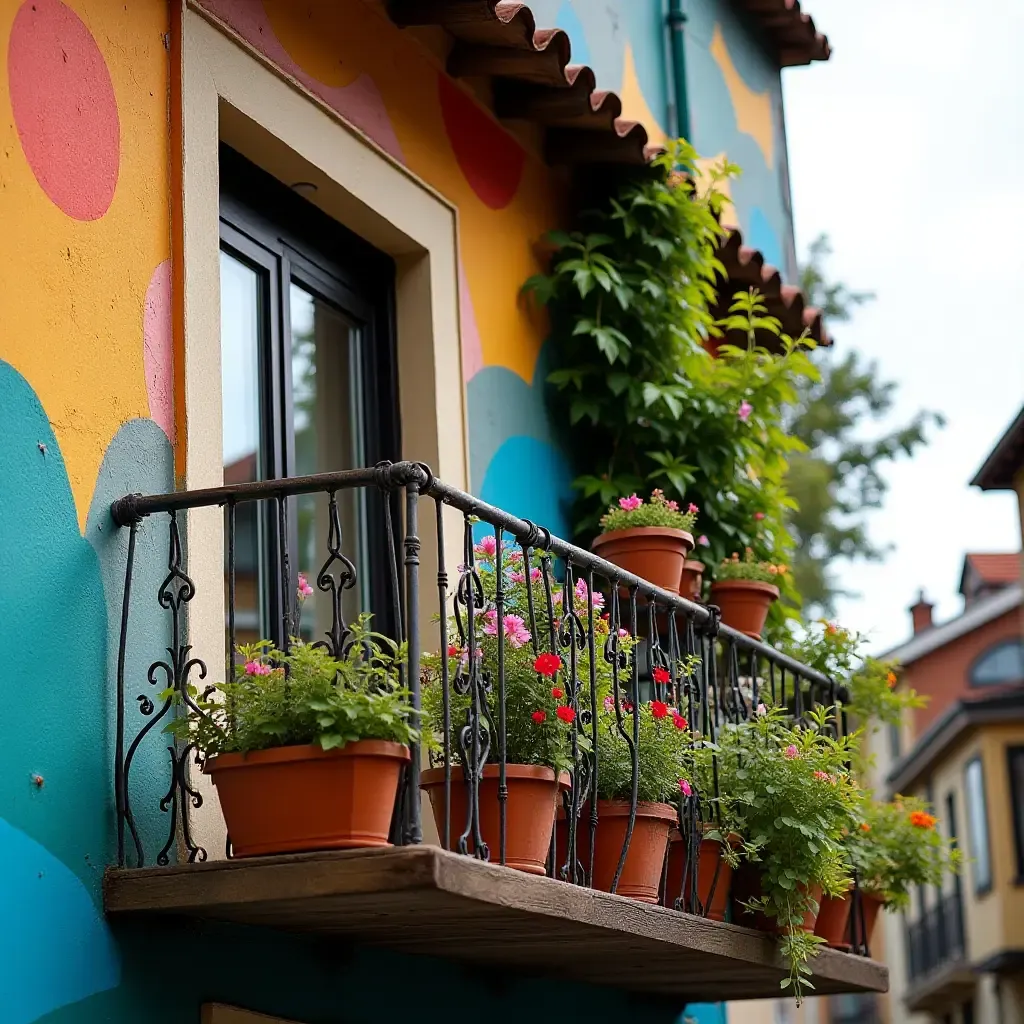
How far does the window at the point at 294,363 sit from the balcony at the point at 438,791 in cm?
6

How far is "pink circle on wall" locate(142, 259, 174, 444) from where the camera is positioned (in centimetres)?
554

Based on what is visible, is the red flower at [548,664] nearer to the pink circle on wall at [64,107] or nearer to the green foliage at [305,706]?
the green foliage at [305,706]

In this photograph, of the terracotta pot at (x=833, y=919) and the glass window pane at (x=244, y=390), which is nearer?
the glass window pane at (x=244, y=390)

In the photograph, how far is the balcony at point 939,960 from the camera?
3212 cm

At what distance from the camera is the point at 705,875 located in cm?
672

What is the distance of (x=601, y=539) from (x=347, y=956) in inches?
86.9

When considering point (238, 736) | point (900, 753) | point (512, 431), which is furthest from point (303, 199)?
point (900, 753)

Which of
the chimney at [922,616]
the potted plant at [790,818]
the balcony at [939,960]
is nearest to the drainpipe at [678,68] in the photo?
the potted plant at [790,818]

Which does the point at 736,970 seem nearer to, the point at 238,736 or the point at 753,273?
the point at 238,736

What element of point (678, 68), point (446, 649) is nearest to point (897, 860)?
point (446, 649)

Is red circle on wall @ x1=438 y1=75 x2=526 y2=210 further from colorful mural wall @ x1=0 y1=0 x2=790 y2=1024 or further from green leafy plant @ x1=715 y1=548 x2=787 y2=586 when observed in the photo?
green leafy plant @ x1=715 y1=548 x2=787 y2=586

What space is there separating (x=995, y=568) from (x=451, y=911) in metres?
34.6

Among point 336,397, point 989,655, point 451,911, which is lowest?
point 451,911

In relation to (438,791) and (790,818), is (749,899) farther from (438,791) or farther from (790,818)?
(438,791)
